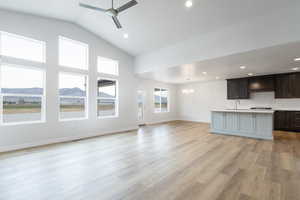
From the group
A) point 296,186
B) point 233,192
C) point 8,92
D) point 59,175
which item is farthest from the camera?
point 8,92

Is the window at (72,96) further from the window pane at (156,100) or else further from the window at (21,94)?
the window pane at (156,100)

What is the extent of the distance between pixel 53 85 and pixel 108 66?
2361mm

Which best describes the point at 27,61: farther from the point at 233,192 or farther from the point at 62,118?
the point at 233,192

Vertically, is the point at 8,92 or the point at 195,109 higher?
the point at 8,92

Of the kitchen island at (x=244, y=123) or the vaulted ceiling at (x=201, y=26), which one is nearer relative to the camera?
the vaulted ceiling at (x=201, y=26)

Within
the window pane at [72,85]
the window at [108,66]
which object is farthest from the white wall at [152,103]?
the window pane at [72,85]

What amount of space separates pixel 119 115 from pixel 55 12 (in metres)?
4.30

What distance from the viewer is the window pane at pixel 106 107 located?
5.98m

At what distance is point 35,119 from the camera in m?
4.38

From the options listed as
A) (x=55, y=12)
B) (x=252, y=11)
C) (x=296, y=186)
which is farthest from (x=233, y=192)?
(x=55, y=12)

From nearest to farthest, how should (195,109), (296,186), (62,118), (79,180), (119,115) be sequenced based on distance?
(296,186), (79,180), (62,118), (119,115), (195,109)

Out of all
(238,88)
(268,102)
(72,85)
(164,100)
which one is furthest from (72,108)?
(268,102)

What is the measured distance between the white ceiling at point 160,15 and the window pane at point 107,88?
1.96 metres

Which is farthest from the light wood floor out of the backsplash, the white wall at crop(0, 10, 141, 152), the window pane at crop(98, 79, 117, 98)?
the backsplash
